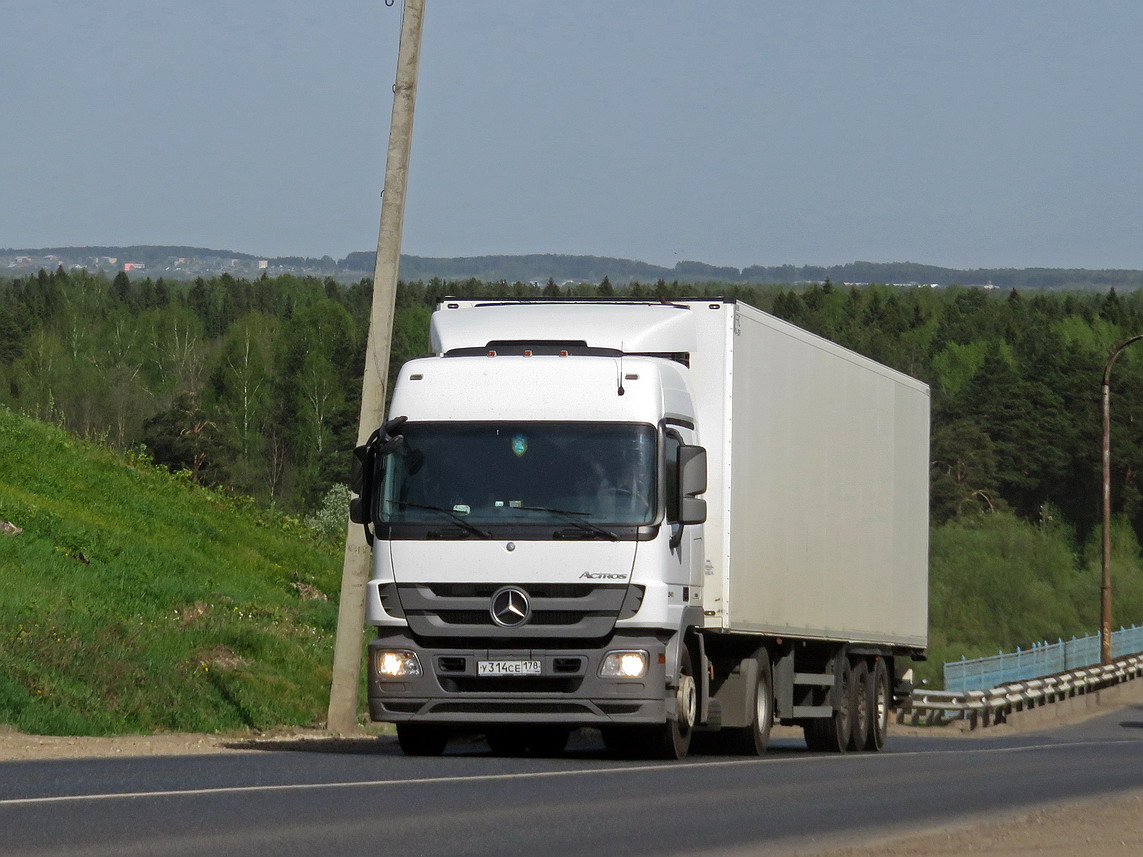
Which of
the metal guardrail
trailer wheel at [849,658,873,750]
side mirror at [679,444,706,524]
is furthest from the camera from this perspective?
the metal guardrail

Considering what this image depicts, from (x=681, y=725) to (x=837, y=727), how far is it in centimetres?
429

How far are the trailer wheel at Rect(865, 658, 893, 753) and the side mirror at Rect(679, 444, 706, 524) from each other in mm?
6770

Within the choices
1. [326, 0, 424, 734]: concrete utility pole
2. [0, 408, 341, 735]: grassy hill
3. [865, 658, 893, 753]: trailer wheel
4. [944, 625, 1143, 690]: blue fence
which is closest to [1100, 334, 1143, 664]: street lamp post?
[944, 625, 1143, 690]: blue fence

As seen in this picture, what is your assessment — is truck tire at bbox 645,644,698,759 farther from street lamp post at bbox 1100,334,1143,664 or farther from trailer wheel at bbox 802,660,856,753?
street lamp post at bbox 1100,334,1143,664

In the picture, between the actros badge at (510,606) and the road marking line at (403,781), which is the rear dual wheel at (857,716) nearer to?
the road marking line at (403,781)

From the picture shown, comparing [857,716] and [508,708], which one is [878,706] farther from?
[508,708]

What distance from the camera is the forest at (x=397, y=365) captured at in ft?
241

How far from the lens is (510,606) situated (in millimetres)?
14297

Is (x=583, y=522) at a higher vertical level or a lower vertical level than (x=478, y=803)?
higher

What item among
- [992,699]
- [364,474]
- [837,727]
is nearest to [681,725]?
[364,474]

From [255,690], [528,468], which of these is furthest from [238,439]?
[528,468]

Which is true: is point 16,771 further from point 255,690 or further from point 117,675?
point 255,690

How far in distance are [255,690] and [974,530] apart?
58316 mm

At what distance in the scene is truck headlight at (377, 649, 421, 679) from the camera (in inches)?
569
